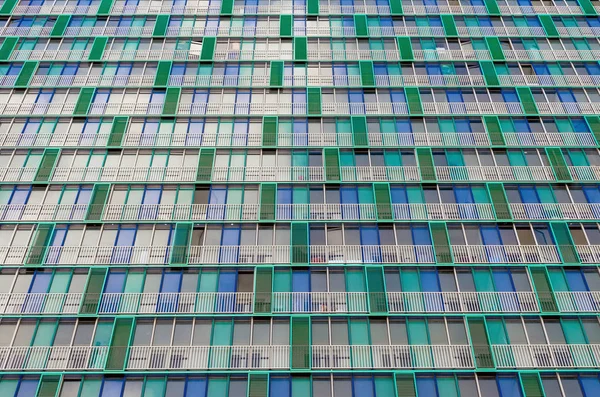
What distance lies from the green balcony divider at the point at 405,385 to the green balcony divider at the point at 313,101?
18.8m

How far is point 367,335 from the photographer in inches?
1162

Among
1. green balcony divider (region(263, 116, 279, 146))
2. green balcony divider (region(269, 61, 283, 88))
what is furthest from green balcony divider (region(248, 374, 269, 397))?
green balcony divider (region(269, 61, 283, 88))

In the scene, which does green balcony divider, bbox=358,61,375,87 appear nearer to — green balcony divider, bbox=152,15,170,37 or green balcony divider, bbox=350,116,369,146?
green balcony divider, bbox=350,116,369,146

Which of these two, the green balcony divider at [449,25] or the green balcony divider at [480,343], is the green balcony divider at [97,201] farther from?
the green balcony divider at [449,25]

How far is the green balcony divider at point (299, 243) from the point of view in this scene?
32.0 m

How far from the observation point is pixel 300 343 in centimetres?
2905

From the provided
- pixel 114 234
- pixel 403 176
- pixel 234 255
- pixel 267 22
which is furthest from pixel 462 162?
pixel 114 234

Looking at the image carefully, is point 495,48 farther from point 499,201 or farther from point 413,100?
point 499,201

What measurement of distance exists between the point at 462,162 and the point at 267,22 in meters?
19.7

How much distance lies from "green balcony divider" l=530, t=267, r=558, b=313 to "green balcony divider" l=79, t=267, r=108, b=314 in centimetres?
2406

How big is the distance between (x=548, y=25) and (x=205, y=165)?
2976 cm

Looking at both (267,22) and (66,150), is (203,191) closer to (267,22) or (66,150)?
(66,150)

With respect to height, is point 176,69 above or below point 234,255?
above

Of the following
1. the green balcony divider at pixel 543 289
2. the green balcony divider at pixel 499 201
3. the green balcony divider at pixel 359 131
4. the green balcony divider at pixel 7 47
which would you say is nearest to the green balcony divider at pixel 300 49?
the green balcony divider at pixel 359 131
